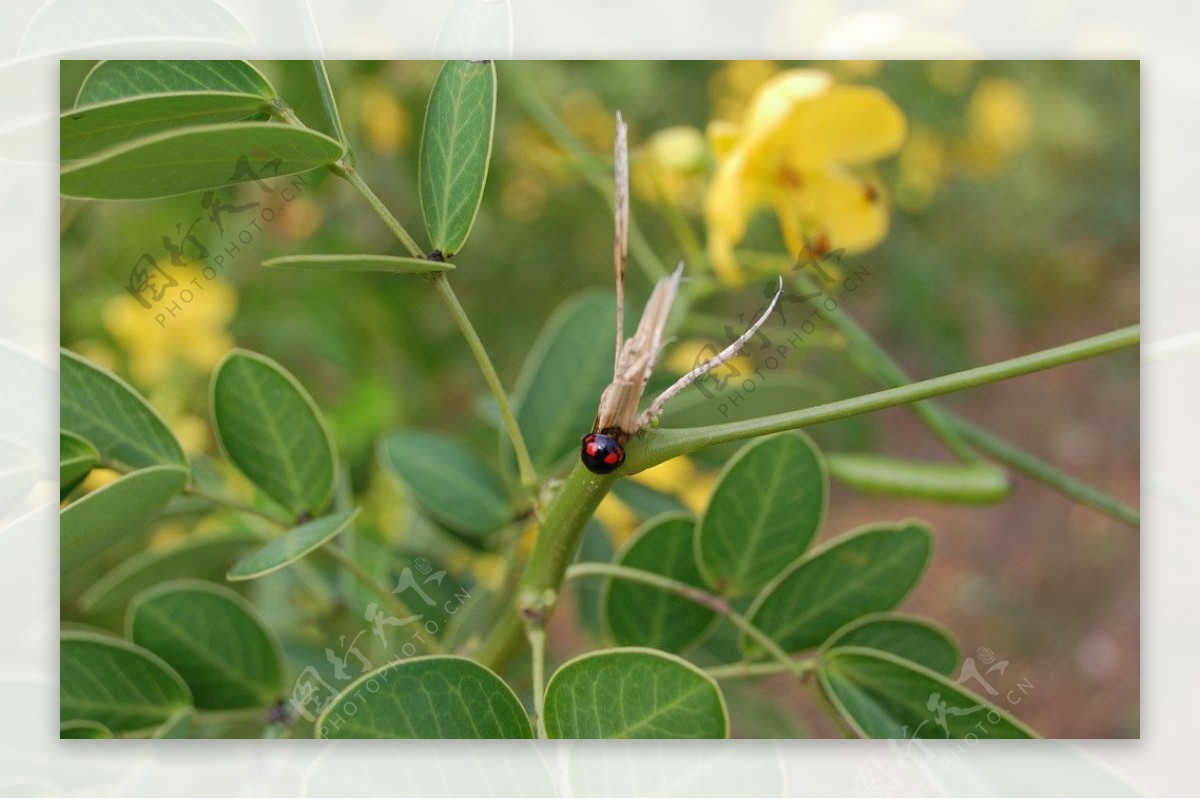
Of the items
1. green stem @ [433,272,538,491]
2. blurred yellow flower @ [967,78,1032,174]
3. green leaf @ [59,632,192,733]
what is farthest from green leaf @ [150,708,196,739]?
blurred yellow flower @ [967,78,1032,174]

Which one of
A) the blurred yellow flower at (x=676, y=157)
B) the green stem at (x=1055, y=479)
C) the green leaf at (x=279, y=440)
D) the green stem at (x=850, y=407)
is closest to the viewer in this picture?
the green stem at (x=850, y=407)

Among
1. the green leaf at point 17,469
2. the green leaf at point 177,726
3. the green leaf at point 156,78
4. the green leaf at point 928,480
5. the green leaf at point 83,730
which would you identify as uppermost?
the green leaf at point 156,78

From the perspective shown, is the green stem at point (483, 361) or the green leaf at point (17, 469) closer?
the green stem at point (483, 361)

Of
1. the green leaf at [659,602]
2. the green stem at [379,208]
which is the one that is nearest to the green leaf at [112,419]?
the green stem at [379,208]

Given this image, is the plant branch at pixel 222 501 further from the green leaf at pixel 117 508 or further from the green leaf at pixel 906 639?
the green leaf at pixel 906 639

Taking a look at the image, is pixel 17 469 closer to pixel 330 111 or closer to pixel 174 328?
pixel 330 111

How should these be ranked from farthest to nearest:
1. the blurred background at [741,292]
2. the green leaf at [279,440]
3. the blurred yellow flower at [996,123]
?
the blurred yellow flower at [996,123] → the blurred background at [741,292] → the green leaf at [279,440]
